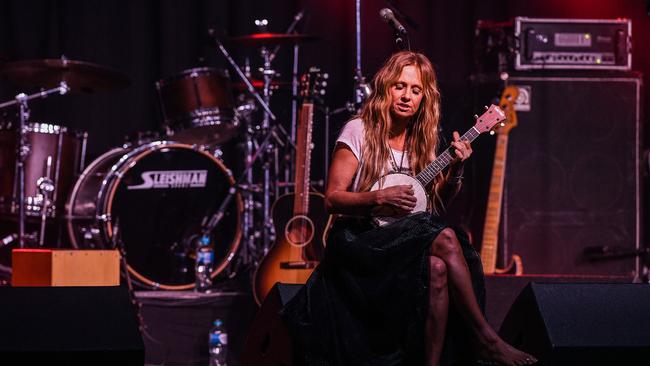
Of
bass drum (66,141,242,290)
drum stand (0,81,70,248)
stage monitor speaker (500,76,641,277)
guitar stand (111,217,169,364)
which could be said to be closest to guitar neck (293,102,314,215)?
bass drum (66,141,242,290)

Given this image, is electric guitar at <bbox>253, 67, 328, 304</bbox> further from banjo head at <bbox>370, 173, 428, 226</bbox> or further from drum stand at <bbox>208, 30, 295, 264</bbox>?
banjo head at <bbox>370, 173, 428, 226</bbox>

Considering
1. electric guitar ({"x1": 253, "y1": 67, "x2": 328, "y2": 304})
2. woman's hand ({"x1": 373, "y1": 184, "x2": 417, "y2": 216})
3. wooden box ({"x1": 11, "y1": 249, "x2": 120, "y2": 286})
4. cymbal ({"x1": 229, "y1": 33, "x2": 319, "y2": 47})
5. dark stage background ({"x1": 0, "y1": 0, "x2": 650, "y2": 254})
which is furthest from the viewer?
dark stage background ({"x1": 0, "y1": 0, "x2": 650, "y2": 254})

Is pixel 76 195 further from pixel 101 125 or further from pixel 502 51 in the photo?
pixel 502 51

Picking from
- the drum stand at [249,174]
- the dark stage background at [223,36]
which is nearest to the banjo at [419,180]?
the drum stand at [249,174]

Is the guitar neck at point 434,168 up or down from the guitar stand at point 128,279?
up

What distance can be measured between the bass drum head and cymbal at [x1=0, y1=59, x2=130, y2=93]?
457 millimetres

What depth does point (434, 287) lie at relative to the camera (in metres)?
3.35

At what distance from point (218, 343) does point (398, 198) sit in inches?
92.9

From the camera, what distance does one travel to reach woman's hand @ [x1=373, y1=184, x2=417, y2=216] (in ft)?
11.2

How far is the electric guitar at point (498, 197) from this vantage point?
Result: 239 inches

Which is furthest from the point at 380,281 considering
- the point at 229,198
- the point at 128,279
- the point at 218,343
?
the point at 229,198

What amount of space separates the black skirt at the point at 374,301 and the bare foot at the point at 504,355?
13 cm

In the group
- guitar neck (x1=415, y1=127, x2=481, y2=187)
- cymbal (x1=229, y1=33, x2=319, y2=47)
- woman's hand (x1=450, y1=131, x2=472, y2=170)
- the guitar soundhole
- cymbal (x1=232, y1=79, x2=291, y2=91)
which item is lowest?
the guitar soundhole

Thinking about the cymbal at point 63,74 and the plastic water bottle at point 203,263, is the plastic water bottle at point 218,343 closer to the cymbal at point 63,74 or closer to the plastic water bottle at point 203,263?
the plastic water bottle at point 203,263
